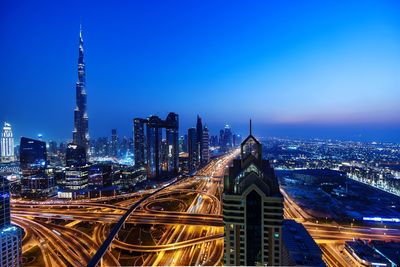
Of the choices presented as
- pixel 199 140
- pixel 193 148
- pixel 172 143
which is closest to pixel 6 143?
pixel 172 143

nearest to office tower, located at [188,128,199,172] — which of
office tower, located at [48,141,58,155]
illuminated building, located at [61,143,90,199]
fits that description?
illuminated building, located at [61,143,90,199]

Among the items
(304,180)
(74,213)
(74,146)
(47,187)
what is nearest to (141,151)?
(74,146)

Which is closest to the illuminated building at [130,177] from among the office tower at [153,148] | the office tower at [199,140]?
the office tower at [153,148]

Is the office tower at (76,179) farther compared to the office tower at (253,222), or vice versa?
the office tower at (76,179)

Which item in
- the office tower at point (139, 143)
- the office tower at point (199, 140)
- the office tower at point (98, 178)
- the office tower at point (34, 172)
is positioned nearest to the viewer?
the office tower at point (34, 172)

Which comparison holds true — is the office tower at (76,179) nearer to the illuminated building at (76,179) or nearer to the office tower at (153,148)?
the illuminated building at (76,179)

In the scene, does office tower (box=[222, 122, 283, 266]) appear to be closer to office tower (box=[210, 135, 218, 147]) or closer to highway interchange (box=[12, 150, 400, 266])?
highway interchange (box=[12, 150, 400, 266])

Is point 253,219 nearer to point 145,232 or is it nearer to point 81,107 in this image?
point 145,232
